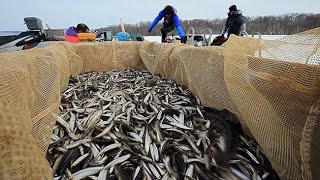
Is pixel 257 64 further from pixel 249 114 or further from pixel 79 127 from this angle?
pixel 79 127

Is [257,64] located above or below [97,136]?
above

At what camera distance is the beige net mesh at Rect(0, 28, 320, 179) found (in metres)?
1.66

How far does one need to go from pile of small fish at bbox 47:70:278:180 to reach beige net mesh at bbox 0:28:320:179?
0.61 ft

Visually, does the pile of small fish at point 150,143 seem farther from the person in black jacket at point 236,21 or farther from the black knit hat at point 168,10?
the person in black jacket at point 236,21

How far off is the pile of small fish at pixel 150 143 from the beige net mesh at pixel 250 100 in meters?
0.19

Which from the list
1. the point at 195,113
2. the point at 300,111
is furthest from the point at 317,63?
the point at 195,113

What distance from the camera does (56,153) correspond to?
2645 mm

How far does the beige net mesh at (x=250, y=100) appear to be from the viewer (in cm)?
166

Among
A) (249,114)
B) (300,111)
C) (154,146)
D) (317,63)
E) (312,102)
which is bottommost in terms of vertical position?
(154,146)

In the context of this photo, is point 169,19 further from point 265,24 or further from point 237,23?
point 265,24

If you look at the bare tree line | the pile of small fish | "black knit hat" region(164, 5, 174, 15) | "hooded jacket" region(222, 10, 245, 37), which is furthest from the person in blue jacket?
the bare tree line

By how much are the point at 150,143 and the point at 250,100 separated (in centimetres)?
111

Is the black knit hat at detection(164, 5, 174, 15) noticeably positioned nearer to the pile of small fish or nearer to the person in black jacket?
the person in black jacket

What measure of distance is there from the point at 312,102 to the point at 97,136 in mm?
2091
